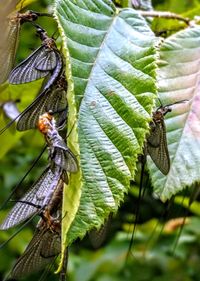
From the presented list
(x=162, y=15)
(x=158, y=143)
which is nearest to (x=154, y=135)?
(x=158, y=143)

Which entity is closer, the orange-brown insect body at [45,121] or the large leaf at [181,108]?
the orange-brown insect body at [45,121]

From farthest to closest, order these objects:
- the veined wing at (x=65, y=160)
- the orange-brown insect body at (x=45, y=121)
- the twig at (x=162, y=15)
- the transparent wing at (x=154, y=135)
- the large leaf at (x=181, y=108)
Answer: the twig at (x=162, y=15)
the large leaf at (x=181, y=108)
the transparent wing at (x=154, y=135)
the orange-brown insect body at (x=45, y=121)
the veined wing at (x=65, y=160)

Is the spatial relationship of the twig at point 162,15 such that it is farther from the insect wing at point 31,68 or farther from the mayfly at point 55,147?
the mayfly at point 55,147

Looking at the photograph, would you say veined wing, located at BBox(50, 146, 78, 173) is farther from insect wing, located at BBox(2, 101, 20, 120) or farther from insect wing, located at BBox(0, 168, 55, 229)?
insect wing, located at BBox(2, 101, 20, 120)

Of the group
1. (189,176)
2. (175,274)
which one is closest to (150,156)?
(189,176)

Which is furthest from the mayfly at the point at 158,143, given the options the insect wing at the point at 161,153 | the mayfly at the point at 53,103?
the mayfly at the point at 53,103

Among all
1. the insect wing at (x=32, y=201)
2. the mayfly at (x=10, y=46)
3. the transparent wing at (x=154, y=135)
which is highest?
the mayfly at (x=10, y=46)

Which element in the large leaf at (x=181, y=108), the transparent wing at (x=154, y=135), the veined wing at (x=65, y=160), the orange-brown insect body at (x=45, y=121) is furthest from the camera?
the large leaf at (x=181, y=108)

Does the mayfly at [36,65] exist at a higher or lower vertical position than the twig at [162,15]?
higher
